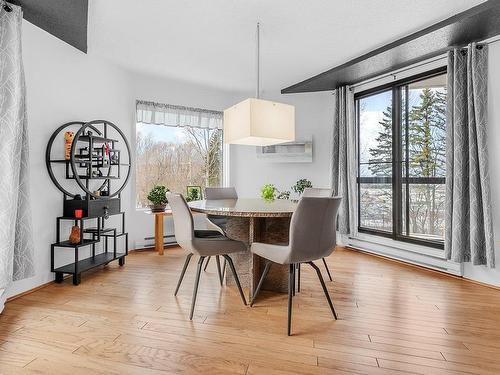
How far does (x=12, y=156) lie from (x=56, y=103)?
3.08 feet

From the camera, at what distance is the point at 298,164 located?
16.1ft

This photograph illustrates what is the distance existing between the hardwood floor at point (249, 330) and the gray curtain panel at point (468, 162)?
0.39 m

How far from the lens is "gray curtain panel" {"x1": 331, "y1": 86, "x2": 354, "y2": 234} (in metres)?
4.26

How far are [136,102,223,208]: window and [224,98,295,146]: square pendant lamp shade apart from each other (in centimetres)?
189

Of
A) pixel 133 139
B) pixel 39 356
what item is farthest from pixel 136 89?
pixel 39 356

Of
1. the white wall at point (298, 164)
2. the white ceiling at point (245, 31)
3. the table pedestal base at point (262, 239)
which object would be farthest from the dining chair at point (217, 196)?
the white ceiling at point (245, 31)

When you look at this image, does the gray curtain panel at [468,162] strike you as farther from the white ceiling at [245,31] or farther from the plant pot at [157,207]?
the plant pot at [157,207]

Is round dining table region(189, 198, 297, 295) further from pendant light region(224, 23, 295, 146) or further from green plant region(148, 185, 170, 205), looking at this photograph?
green plant region(148, 185, 170, 205)

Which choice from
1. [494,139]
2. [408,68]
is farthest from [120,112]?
[494,139]

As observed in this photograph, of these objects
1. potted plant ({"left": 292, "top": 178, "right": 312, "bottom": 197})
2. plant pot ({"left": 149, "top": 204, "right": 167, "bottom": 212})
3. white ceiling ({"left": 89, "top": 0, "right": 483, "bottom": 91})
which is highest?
white ceiling ({"left": 89, "top": 0, "right": 483, "bottom": 91})

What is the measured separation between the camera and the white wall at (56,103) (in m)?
2.76

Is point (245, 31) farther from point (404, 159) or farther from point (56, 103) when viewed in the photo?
point (404, 159)

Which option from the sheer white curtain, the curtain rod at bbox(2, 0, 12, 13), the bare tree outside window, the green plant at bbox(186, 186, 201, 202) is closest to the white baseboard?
the green plant at bbox(186, 186, 201, 202)

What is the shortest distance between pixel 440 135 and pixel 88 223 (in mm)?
4025
